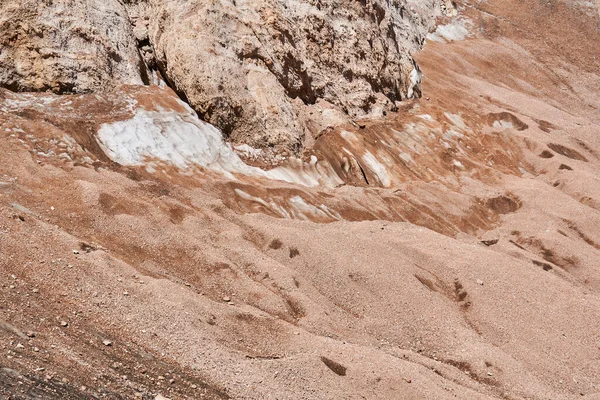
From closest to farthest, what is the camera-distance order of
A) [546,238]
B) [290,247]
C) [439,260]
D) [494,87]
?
[290,247] → [439,260] → [546,238] → [494,87]

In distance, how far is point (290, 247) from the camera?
19.4 metres

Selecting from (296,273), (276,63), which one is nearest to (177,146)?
(276,63)

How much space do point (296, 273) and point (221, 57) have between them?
44.9 feet

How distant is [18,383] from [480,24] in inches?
2456

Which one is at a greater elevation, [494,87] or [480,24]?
[480,24]

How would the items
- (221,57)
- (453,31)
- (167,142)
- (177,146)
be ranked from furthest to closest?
1. (453,31)
2. (221,57)
3. (177,146)
4. (167,142)

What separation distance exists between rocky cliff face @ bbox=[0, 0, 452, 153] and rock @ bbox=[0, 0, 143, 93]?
4 centimetres

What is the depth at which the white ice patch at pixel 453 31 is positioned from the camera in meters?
55.3

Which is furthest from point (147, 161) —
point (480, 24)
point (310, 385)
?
point (480, 24)

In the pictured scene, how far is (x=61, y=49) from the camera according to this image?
2462 centimetres

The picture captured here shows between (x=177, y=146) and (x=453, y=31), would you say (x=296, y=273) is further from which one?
(x=453, y=31)

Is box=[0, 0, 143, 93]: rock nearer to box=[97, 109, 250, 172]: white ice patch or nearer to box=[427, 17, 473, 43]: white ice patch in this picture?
box=[97, 109, 250, 172]: white ice patch

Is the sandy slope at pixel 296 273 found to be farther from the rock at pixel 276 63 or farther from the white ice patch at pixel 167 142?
the rock at pixel 276 63

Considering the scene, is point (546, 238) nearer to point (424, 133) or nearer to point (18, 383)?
point (424, 133)
